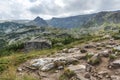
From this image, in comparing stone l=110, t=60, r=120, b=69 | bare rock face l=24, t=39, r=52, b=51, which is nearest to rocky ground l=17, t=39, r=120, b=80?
stone l=110, t=60, r=120, b=69

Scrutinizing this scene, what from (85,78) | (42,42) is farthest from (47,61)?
(42,42)

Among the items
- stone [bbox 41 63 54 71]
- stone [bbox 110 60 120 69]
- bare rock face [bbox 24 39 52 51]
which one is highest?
stone [bbox 110 60 120 69]

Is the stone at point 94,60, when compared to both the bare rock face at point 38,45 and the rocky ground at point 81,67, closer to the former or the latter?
the rocky ground at point 81,67

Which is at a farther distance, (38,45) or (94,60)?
(38,45)

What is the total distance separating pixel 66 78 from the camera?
591 inches

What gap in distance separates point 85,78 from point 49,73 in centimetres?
303

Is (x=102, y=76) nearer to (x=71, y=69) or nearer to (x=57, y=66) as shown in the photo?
(x=71, y=69)

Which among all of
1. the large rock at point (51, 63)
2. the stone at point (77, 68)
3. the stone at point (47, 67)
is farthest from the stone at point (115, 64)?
the stone at point (47, 67)

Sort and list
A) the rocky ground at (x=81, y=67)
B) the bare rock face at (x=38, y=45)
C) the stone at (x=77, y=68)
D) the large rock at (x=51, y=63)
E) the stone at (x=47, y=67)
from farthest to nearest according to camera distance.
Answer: the bare rock face at (x=38, y=45), the large rock at (x=51, y=63), the stone at (x=47, y=67), the stone at (x=77, y=68), the rocky ground at (x=81, y=67)

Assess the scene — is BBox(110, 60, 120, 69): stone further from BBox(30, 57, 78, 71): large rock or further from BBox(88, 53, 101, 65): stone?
BBox(30, 57, 78, 71): large rock

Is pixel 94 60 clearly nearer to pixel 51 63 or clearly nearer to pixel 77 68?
pixel 77 68

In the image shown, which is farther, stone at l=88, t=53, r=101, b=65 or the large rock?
the large rock

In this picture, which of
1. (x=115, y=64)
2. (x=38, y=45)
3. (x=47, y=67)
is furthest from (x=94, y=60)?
(x=38, y=45)

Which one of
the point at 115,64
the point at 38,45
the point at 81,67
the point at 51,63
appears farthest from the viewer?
the point at 38,45
